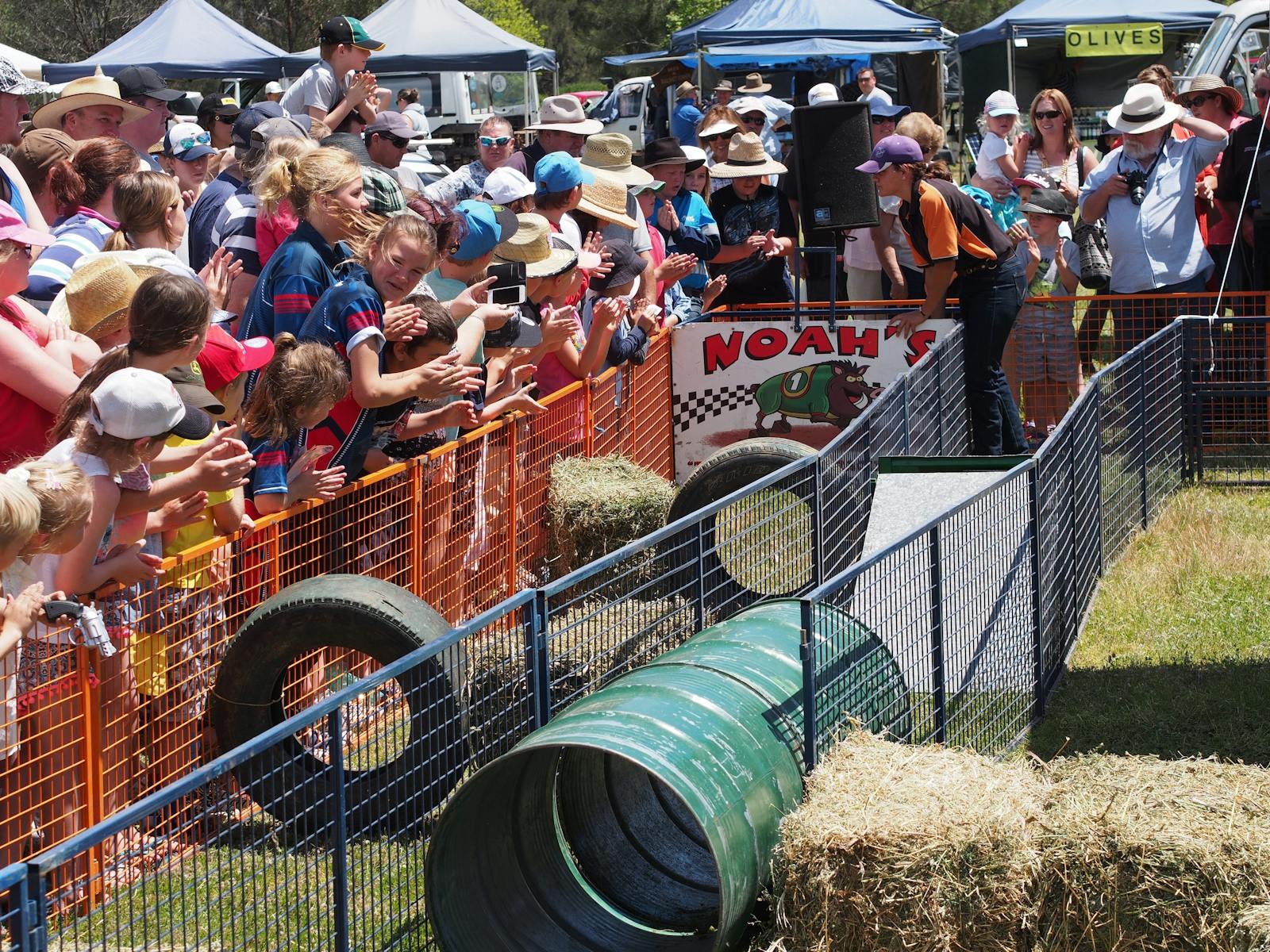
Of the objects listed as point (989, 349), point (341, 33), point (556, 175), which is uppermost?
point (341, 33)

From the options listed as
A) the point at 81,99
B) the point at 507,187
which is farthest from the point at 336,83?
the point at 507,187

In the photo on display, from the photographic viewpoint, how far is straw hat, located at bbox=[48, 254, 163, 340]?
561cm

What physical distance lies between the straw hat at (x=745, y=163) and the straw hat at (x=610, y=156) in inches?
62.9

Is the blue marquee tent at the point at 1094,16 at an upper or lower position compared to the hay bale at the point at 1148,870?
upper

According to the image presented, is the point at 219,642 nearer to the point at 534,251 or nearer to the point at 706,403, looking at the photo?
the point at 534,251

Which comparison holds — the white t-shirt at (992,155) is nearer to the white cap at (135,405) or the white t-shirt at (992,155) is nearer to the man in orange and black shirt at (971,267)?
the man in orange and black shirt at (971,267)

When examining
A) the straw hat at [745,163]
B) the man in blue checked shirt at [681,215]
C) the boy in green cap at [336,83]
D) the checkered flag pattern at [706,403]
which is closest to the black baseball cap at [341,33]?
the boy in green cap at [336,83]

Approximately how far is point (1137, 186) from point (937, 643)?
7129mm

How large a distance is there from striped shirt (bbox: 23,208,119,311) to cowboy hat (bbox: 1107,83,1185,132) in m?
7.53

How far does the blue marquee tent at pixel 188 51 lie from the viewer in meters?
21.3

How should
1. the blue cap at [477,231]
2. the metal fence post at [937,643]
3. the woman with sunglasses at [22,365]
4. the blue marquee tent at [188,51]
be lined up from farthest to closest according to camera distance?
1. the blue marquee tent at [188,51]
2. the blue cap at [477,231]
3. the metal fence post at [937,643]
4. the woman with sunglasses at [22,365]

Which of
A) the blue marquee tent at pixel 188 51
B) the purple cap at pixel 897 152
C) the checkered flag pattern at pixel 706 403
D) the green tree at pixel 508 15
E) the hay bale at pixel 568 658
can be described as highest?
the green tree at pixel 508 15

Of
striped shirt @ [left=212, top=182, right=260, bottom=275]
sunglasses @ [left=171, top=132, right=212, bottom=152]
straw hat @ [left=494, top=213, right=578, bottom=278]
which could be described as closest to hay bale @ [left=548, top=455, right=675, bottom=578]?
straw hat @ [left=494, top=213, right=578, bottom=278]

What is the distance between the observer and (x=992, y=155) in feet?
44.7
